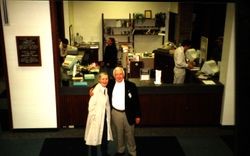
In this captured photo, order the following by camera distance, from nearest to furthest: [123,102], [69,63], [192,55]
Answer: [123,102] → [69,63] → [192,55]

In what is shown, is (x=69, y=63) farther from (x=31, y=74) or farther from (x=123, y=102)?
(x=123, y=102)

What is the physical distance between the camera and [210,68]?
5867 millimetres

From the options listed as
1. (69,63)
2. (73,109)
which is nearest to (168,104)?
(73,109)

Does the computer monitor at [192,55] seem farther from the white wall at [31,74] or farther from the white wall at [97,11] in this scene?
the white wall at [97,11]

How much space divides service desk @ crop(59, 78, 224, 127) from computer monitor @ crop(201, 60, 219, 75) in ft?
1.65

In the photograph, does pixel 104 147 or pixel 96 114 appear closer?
pixel 96 114

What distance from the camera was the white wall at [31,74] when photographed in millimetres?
4555

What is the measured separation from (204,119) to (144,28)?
217 inches

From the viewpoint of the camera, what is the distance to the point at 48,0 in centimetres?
452

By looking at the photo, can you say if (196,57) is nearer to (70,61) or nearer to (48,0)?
(70,61)

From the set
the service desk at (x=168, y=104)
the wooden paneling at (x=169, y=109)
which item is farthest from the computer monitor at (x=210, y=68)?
the wooden paneling at (x=169, y=109)

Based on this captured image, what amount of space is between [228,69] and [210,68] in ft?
2.58

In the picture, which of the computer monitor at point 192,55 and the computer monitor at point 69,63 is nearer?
the computer monitor at point 69,63

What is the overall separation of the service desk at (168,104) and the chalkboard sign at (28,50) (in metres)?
0.70
